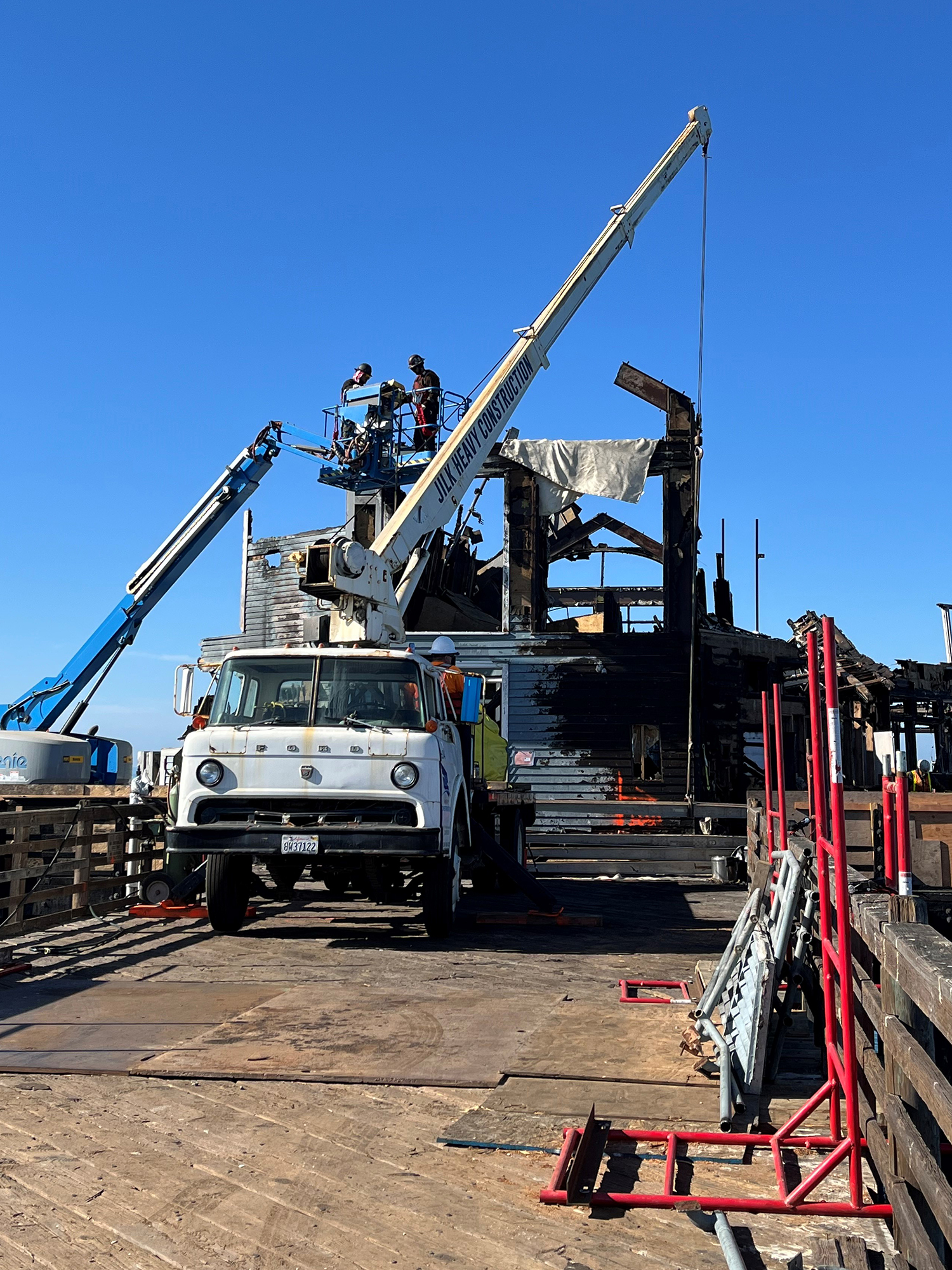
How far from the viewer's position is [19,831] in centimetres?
1009

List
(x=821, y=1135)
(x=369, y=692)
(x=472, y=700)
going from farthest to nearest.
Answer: (x=472, y=700) < (x=369, y=692) < (x=821, y=1135)

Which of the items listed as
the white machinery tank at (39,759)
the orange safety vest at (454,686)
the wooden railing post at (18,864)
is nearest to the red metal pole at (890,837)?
the orange safety vest at (454,686)

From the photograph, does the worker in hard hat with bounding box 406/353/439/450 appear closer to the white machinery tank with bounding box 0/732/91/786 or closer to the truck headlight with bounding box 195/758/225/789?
the white machinery tank with bounding box 0/732/91/786

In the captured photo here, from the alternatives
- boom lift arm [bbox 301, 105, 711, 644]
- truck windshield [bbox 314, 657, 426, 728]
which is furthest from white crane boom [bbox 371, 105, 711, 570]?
truck windshield [bbox 314, 657, 426, 728]

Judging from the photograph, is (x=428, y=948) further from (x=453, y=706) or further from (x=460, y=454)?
(x=460, y=454)

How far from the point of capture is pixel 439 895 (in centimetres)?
1029

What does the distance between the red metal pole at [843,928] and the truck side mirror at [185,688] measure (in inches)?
310

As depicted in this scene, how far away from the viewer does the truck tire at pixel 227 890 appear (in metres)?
10.6

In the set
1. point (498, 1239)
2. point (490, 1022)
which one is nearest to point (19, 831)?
point (490, 1022)

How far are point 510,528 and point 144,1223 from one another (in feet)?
66.1

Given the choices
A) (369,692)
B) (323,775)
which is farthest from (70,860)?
(369,692)

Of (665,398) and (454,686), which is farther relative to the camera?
(665,398)

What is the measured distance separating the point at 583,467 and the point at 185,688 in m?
13.7

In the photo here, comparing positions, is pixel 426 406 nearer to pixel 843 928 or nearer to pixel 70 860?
pixel 70 860
